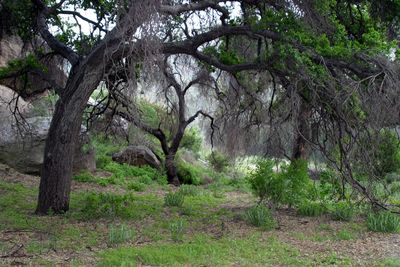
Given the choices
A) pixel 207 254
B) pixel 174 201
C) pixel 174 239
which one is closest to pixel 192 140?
pixel 174 201

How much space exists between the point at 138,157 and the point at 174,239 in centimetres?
1081

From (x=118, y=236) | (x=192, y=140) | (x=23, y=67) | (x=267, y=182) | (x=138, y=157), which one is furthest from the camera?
(x=192, y=140)

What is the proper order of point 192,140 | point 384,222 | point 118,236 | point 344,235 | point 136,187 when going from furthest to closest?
point 192,140, point 136,187, point 384,222, point 344,235, point 118,236

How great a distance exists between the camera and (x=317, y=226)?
9719 millimetres

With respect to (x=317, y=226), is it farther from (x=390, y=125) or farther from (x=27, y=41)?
(x=27, y=41)

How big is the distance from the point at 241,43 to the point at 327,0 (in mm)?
3892

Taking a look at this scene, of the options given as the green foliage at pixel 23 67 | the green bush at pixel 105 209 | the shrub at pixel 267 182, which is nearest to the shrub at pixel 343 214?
the shrub at pixel 267 182

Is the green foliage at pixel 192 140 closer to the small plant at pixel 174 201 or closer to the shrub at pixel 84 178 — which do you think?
the shrub at pixel 84 178

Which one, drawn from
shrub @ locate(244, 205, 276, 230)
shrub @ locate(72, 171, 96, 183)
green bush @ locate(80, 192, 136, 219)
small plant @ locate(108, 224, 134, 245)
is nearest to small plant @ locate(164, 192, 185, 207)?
green bush @ locate(80, 192, 136, 219)

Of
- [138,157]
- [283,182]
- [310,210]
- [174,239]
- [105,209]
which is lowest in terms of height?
[174,239]

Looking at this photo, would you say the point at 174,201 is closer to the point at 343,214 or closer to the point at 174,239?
the point at 174,239

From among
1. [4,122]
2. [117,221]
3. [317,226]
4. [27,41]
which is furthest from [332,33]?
[4,122]

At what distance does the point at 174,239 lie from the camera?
8055 mm

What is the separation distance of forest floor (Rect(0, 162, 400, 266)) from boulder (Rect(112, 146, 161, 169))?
6738mm
